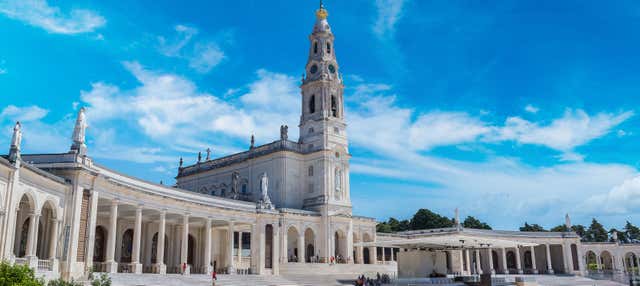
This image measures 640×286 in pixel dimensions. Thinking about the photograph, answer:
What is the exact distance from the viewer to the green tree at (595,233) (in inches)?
4237

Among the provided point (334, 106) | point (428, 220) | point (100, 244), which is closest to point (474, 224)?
point (428, 220)

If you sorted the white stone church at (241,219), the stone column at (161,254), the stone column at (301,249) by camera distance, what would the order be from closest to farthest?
the white stone church at (241,219), the stone column at (161,254), the stone column at (301,249)

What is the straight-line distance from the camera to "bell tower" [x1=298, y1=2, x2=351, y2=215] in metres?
63.5

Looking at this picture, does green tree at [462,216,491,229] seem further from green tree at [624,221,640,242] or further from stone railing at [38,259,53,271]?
stone railing at [38,259,53,271]

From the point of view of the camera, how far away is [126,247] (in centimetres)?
4528

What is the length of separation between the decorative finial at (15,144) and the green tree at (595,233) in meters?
Answer: 108

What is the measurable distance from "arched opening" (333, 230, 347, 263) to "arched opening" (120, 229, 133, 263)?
23.7 m

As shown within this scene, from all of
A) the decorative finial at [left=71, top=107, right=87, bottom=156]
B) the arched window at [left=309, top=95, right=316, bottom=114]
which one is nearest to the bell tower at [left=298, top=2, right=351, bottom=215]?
the arched window at [left=309, top=95, right=316, bottom=114]

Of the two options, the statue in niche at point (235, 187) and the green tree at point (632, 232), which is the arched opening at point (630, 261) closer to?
the green tree at point (632, 232)

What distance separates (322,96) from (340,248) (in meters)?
18.6

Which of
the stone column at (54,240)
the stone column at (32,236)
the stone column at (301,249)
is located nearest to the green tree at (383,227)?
the stone column at (301,249)

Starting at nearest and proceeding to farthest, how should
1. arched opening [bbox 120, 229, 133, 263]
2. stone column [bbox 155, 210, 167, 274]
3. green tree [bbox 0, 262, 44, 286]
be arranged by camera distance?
1. green tree [bbox 0, 262, 44, 286]
2. stone column [bbox 155, 210, 167, 274]
3. arched opening [bbox 120, 229, 133, 263]

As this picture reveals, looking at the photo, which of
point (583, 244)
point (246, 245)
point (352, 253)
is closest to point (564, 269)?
point (583, 244)

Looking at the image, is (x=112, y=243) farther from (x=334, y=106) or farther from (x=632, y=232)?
(x=632, y=232)
